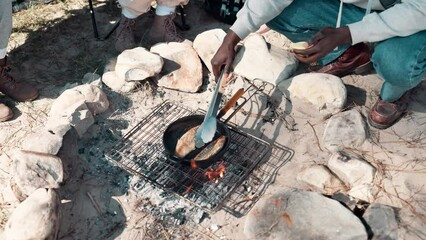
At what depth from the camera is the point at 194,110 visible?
3.64m

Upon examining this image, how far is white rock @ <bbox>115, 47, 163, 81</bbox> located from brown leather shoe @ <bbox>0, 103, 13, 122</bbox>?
88 cm

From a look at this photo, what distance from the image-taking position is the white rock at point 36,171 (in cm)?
285


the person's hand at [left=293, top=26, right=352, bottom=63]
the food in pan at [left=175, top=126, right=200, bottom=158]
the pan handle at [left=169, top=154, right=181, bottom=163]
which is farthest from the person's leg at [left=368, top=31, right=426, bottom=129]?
the pan handle at [left=169, top=154, right=181, bottom=163]

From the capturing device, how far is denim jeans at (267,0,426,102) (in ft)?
9.49

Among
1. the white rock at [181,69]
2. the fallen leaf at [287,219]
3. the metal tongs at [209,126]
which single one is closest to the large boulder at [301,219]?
the fallen leaf at [287,219]

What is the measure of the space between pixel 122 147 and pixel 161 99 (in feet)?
1.95

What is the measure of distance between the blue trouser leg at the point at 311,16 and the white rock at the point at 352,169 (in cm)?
101

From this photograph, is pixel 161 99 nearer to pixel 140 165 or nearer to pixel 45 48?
pixel 140 165

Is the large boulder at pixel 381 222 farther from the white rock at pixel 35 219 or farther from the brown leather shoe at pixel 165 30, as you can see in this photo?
the brown leather shoe at pixel 165 30

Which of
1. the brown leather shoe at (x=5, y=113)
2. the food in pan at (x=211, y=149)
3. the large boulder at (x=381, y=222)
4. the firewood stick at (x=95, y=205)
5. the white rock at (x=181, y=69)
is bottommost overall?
the brown leather shoe at (x=5, y=113)

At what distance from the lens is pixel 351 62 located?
371 centimetres

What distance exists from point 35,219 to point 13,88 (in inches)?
59.4

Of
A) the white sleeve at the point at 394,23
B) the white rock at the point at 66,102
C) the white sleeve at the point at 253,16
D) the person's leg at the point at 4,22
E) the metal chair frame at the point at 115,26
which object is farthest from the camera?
the metal chair frame at the point at 115,26

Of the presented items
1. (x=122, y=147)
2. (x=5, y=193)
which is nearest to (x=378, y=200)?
(x=122, y=147)
